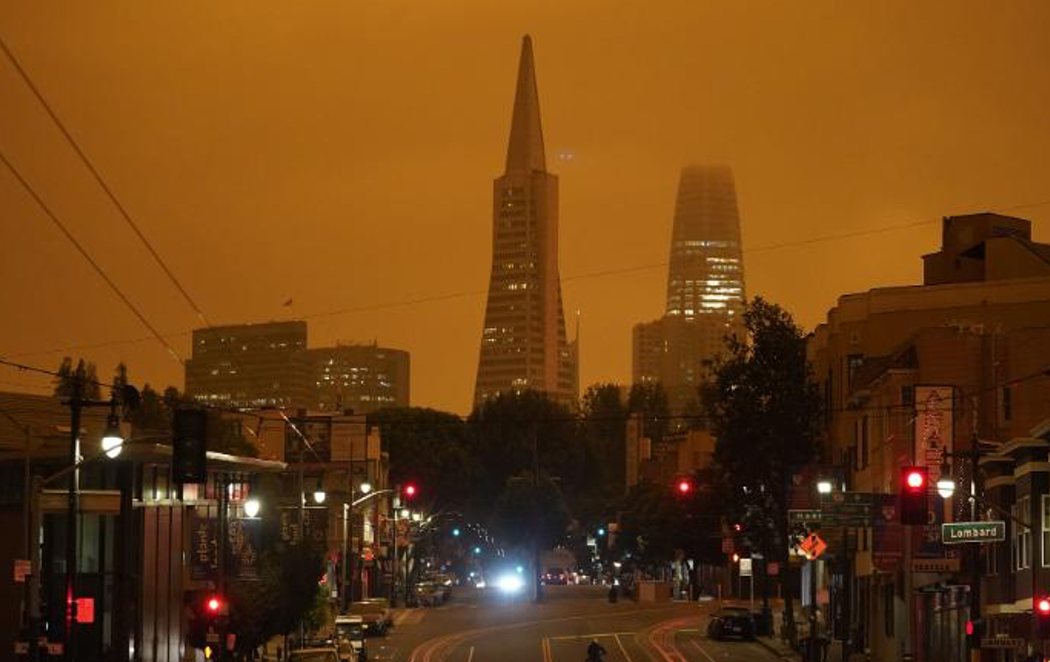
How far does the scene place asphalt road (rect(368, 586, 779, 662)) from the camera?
7619 cm

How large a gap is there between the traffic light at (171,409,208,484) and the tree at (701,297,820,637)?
199 feet

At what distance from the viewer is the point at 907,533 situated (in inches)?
2469

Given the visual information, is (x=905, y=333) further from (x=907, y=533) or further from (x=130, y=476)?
(x=130, y=476)

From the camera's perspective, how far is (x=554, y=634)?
90.1 m

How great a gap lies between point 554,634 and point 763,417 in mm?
15316

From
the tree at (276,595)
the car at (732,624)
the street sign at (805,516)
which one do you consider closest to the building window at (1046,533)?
the street sign at (805,516)

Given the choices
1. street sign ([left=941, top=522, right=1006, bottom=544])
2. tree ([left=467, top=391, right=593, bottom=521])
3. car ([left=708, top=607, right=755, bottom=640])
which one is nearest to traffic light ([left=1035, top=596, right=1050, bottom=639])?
street sign ([left=941, top=522, right=1006, bottom=544])

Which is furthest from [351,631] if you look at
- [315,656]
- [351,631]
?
[315,656]

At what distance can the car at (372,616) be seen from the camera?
90250mm

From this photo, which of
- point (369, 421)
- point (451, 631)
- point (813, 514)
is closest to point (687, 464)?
→ point (369, 421)

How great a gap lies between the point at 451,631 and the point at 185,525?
25.7 metres

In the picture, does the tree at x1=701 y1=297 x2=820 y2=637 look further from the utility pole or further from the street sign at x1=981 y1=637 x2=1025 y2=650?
the utility pole

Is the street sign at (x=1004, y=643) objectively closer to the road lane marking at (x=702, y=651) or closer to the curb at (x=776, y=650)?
the road lane marking at (x=702, y=651)

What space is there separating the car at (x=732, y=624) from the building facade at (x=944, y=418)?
3.94 metres
